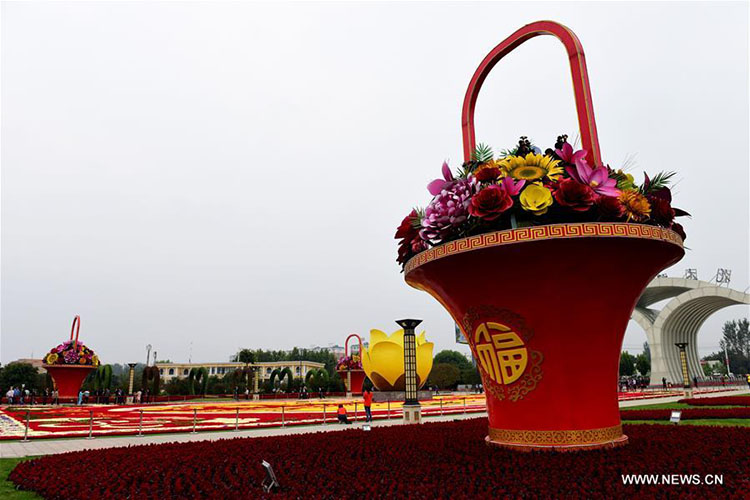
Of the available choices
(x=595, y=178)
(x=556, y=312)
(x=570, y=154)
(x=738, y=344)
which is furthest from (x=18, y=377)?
(x=738, y=344)

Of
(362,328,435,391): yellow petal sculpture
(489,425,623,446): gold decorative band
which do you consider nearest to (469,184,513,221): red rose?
(489,425,623,446): gold decorative band

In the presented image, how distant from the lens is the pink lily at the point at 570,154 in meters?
6.18

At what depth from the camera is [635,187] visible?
6414mm

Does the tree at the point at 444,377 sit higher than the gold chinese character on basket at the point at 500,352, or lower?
lower

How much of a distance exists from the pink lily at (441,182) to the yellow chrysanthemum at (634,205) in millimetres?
2175

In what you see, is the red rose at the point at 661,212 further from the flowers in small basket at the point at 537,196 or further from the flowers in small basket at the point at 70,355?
the flowers in small basket at the point at 70,355

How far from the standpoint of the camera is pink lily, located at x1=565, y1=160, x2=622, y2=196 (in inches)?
233

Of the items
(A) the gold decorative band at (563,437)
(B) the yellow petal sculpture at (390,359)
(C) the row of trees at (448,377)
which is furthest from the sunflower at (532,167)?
(C) the row of trees at (448,377)

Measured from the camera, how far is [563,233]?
5559 millimetres

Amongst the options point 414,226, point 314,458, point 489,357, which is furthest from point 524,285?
point 314,458

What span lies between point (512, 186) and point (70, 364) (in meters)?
37.0

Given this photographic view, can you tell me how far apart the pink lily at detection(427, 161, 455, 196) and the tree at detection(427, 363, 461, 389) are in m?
56.9

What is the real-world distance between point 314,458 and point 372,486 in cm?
217

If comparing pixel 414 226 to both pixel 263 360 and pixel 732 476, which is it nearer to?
pixel 732 476
